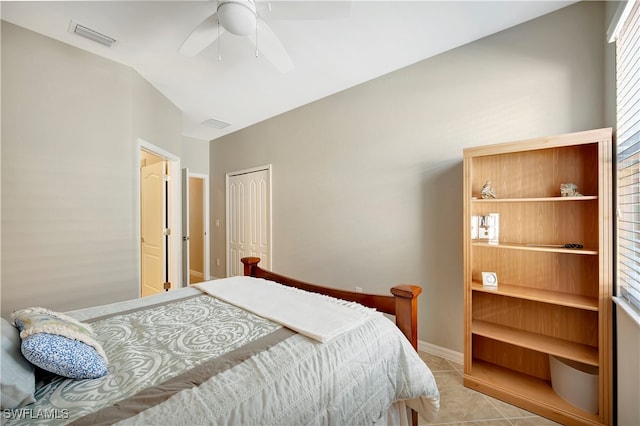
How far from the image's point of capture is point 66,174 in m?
2.16

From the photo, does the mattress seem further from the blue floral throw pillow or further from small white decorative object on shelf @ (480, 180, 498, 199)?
small white decorative object on shelf @ (480, 180, 498, 199)

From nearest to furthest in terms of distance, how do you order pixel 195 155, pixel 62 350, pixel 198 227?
pixel 62 350, pixel 195 155, pixel 198 227

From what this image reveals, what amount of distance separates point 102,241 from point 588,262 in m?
3.74

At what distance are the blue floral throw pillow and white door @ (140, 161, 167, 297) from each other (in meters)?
2.65

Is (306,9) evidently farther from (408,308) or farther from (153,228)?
(153,228)

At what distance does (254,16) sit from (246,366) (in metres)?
1.80

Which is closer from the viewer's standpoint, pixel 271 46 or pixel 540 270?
pixel 271 46

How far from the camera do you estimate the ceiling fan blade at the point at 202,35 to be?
63.1 inches

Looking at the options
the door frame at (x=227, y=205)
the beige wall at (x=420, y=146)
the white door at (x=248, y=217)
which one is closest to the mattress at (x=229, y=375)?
the beige wall at (x=420, y=146)

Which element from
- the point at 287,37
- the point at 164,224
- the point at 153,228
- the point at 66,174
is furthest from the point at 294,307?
the point at 153,228

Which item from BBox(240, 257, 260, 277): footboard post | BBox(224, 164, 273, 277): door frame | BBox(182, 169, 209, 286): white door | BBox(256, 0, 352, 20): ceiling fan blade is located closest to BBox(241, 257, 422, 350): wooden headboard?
BBox(240, 257, 260, 277): footboard post

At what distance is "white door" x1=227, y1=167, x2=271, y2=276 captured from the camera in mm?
3969

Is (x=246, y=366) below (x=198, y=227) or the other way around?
below

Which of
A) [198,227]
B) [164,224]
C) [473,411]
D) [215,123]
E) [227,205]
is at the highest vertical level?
[215,123]
